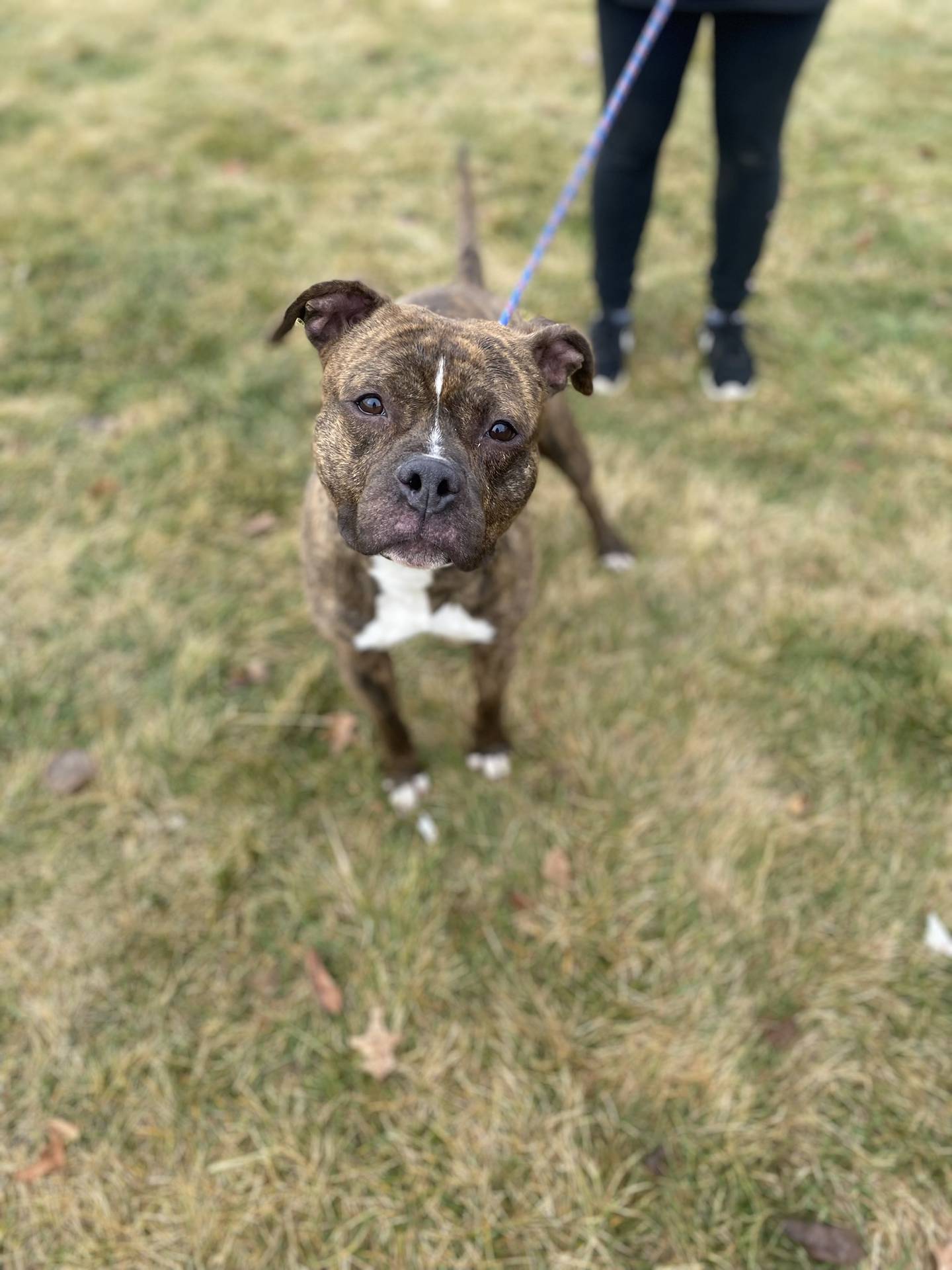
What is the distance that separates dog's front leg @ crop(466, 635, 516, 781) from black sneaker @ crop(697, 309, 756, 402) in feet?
7.98

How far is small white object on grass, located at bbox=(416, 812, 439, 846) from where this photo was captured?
281 centimetres

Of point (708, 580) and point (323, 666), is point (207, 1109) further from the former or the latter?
point (708, 580)

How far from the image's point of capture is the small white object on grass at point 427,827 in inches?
110

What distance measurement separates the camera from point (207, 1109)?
89.2 inches

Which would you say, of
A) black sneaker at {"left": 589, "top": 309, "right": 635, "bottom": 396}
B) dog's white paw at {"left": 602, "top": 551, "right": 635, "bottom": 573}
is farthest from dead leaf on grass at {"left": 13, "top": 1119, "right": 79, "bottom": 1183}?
black sneaker at {"left": 589, "top": 309, "right": 635, "bottom": 396}

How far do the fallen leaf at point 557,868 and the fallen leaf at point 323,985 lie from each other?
77 cm

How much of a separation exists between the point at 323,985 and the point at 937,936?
198 centimetres

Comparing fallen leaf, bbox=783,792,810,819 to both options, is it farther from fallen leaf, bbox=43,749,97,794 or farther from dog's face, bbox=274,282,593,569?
fallen leaf, bbox=43,749,97,794

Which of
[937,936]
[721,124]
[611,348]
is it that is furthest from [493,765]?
[721,124]

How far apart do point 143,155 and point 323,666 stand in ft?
16.2

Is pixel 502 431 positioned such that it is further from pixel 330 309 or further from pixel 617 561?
pixel 617 561

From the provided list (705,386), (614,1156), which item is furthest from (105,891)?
(705,386)

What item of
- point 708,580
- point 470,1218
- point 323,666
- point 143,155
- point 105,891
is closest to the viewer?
point 470,1218

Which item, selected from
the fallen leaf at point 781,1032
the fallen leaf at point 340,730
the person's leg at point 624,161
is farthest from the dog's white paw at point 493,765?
the person's leg at point 624,161
